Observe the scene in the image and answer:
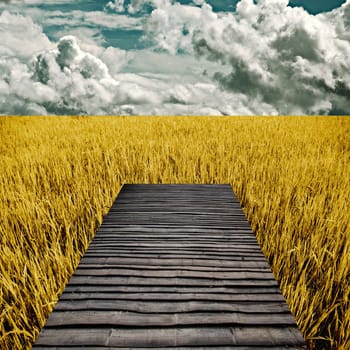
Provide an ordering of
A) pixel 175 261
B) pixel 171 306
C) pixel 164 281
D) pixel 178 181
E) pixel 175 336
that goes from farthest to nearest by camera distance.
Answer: pixel 178 181, pixel 175 261, pixel 164 281, pixel 171 306, pixel 175 336

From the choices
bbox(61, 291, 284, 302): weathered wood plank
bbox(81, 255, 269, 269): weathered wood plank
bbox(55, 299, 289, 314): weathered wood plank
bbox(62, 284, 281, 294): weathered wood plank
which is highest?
bbox(55, 299, 289, 314): weathered wood plank

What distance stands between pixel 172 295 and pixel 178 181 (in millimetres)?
2164

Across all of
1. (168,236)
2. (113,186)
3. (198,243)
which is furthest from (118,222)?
(113,186)

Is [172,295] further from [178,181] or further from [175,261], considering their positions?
[178,181]

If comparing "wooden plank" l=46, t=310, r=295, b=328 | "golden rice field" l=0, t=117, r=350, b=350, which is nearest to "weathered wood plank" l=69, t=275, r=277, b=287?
"wooden plank" l=46, t=310, r=295, b=328

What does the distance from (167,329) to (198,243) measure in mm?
531

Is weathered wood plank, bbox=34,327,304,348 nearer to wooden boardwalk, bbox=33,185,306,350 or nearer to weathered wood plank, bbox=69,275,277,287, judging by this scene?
wooden boardwalk, bbox=33,185,306,350

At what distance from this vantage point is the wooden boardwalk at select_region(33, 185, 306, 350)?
762mm

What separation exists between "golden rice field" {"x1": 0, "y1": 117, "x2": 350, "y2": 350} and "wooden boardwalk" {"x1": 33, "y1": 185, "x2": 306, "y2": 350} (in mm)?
264

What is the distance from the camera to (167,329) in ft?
2.56

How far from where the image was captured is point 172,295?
36.1 inches

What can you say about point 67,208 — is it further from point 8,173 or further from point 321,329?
point 321,329

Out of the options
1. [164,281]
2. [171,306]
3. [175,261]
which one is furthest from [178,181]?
[171,306]

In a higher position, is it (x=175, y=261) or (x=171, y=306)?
(x=171, y=306)
